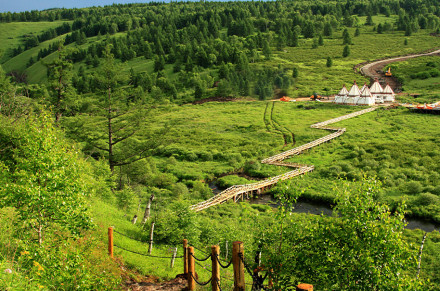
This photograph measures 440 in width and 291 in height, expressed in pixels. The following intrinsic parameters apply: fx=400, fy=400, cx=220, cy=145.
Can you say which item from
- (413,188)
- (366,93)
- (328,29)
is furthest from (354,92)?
(328,29)

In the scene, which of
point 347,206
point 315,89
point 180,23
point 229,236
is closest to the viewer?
point 347,206

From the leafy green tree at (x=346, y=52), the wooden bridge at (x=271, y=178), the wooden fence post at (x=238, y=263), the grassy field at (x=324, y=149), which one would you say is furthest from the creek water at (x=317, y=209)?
the leafy green tree at (x=346, y=52)

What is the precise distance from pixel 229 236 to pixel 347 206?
1129cm

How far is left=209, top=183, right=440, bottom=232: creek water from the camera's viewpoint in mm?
29891

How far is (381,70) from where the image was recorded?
110 metres

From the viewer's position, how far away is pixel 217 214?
3144cm

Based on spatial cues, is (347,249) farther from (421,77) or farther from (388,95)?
(421,77)

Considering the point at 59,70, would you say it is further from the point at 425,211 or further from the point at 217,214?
the point at 425,211

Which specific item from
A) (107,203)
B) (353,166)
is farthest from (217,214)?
(353,166)

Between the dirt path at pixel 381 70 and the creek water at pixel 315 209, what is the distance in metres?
66.3

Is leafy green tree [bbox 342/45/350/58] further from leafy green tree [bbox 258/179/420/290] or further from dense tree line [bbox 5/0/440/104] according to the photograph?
leafy green tree [bbox 258/179/420/290]

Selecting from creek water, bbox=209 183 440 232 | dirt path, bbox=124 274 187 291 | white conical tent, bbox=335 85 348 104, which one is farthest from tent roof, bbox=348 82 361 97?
dirt path, bbox=124 274 187 291

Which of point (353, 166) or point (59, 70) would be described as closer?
point (59, 70)

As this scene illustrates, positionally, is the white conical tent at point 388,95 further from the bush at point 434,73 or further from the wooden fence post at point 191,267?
the wooden fence post at point 191,267
